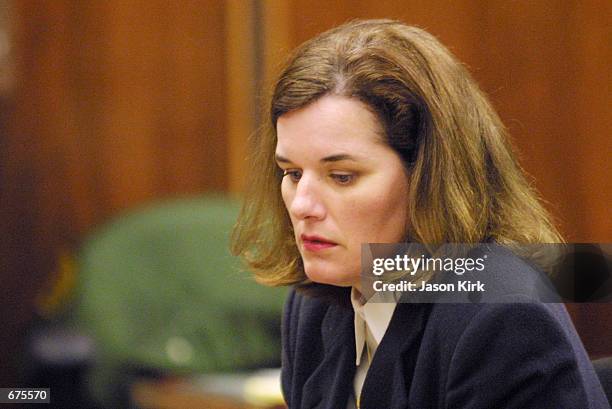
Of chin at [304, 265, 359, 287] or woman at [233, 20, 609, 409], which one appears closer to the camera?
woman at [233, 20, 609, 409]

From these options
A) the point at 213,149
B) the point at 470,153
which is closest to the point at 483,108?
the point at 470,153

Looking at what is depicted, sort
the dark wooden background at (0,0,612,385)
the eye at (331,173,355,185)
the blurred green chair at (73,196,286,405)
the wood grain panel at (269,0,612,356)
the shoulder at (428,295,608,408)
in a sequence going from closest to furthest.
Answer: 1. the shoulder at (428,295,608,408)
2. the eye at (331,173,355,185)
3. the wood grain panel at (269,0,612,356)
4. the blurred green chair at (73,196,286,405)
5. the dark wooden background at (0,0,612,385)

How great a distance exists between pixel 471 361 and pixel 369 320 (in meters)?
0.20

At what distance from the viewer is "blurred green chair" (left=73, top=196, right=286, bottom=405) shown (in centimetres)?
300

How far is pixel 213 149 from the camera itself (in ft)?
11.6

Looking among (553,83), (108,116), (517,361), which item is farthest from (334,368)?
(108,116)

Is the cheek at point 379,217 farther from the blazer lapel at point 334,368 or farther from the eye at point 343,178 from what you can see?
the blazer lapel at point 334,368

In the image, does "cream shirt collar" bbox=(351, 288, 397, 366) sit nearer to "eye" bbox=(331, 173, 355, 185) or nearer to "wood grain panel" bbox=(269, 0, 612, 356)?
"eye" bbox=(331, 173, 355, 185)

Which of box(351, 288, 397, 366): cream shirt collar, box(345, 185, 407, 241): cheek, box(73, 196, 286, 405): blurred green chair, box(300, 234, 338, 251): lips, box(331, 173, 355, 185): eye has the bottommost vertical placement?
box(73, 196, 286, 405): blurred green chair

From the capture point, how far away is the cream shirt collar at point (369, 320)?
4.44 feet

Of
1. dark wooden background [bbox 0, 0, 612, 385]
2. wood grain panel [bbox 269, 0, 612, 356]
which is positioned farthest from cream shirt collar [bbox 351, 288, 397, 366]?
dark wooden background [bbox 0, 0, 612, 385]

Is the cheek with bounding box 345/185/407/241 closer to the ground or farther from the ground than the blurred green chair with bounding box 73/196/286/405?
farther from the ground

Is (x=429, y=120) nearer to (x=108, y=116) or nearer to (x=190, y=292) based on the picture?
(x=190, y=292)

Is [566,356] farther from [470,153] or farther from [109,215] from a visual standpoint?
[109,215]
